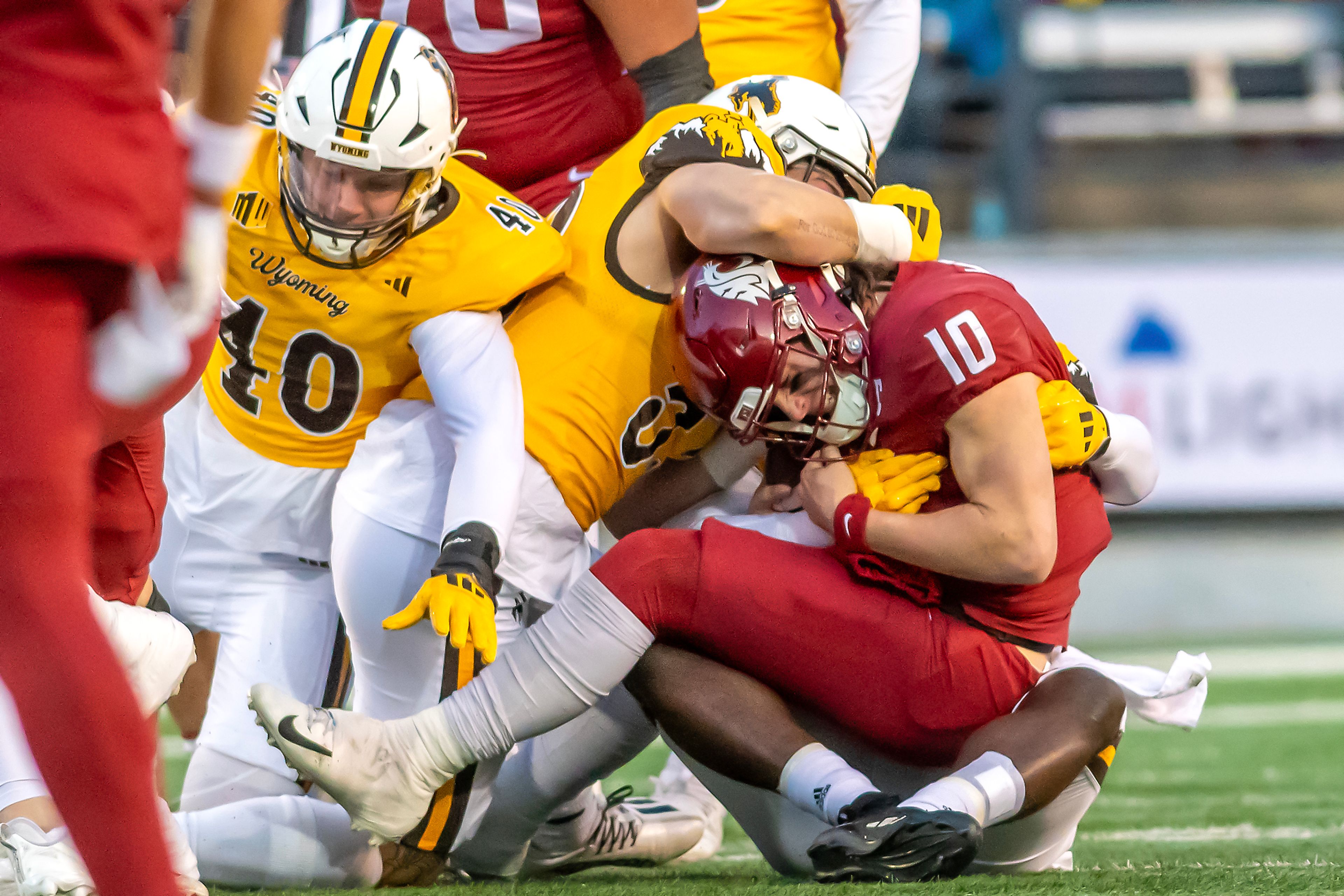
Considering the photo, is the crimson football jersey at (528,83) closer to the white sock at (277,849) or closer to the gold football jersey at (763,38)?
the gold football jersey at (763,38)

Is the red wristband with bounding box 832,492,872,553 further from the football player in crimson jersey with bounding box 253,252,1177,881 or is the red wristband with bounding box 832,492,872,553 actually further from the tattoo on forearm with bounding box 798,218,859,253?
the tattoo on forearm with bounding box 798,218,859,253

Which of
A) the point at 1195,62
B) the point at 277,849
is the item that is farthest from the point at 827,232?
the point at 1195,62

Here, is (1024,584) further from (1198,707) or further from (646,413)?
(646,413)

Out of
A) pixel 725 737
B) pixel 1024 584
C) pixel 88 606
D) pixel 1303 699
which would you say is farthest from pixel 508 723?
pixel 1303 699

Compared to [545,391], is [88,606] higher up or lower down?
higher up

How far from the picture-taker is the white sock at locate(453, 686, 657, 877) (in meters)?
2.45

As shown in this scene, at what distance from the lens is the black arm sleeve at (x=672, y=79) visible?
288cm

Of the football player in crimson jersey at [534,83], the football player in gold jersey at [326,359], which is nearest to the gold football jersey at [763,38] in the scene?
the football player in crimson jersey at [534,83]

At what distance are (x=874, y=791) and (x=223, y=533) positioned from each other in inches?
56.4

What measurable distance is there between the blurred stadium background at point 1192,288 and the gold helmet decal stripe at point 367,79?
3.89 ft

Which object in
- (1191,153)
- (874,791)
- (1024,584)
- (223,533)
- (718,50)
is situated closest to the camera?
(874,791)

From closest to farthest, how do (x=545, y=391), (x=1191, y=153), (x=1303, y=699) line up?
(x=545, y=391)
(x=1303, y=699)
(x=1191, y=153)

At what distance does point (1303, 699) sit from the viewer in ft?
16.4

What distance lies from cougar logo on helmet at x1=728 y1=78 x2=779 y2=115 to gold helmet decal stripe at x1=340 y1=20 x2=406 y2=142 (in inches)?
24.1
